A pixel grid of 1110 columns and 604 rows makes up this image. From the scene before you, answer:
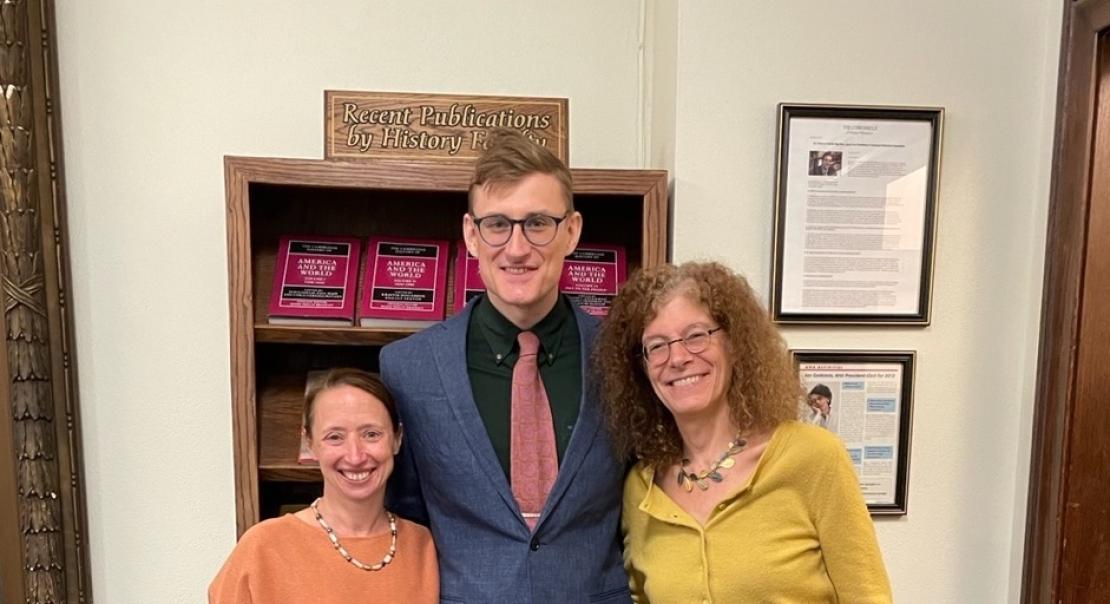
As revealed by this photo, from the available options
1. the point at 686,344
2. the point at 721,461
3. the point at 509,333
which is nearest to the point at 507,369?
the point at 509,333

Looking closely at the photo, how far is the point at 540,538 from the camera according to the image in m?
1.22

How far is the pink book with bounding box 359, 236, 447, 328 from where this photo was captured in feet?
5.71

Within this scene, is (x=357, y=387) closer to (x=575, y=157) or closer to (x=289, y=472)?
(x=289, y=472)

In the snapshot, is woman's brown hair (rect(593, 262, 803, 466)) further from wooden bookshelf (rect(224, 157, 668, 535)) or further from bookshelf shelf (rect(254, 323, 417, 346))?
bookshelf shelf (rect(254, 323, 417, 346))

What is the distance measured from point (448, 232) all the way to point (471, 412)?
778 mm

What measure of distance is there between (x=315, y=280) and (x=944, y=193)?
1.66 meters

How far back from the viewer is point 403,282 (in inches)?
69.8

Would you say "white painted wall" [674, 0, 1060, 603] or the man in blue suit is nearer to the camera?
the man in blue suit

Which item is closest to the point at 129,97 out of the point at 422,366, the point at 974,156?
the point at 422,366

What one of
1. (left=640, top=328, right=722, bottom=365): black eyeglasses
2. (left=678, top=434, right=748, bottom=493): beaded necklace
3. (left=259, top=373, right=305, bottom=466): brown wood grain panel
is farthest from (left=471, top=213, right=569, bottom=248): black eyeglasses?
(left=259, top=373, right=305, bottom=466): brown wood grain panel

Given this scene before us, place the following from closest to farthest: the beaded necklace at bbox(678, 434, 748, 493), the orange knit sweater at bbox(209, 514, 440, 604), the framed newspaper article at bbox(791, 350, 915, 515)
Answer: the orange knit sweater at bbox(209, 514, 440, 604) < the beaded necklace at bbox(678, 434, 748, 493) < the framed newspaper article at bbox(791, 350, 915, 515)

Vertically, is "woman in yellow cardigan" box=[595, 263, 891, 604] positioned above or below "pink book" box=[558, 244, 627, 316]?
below

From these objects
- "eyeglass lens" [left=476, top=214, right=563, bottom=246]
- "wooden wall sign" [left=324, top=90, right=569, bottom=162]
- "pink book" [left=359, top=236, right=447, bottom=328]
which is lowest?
"pink book" [left=359, top=236, right=447, bottom=328]

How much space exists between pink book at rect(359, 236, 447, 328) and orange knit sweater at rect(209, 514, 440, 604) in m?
0.62
